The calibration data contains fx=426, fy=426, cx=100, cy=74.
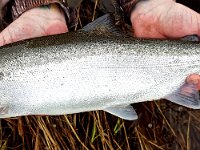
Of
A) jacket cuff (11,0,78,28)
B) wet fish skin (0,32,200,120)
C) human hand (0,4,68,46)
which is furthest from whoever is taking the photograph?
jacket cuff (11,0,78,28)

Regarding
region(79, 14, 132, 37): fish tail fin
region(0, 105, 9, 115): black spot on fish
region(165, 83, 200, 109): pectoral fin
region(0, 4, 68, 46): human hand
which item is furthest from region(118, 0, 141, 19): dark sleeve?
region(0, 105, 9, 115): black spot on fish

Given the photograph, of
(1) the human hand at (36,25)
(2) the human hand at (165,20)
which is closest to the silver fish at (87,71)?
(2) the human hand at (165,20)

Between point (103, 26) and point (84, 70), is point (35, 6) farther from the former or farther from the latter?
point (84, 70)

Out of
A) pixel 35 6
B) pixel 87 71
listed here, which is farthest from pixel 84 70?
pixel 35 6

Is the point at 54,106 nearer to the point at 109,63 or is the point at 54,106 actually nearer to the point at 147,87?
the point at 109,63

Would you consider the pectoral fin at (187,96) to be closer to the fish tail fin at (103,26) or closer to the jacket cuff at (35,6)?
the fish tail fin at (103,26)

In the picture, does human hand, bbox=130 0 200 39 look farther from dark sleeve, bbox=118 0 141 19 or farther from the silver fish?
the silver fish
